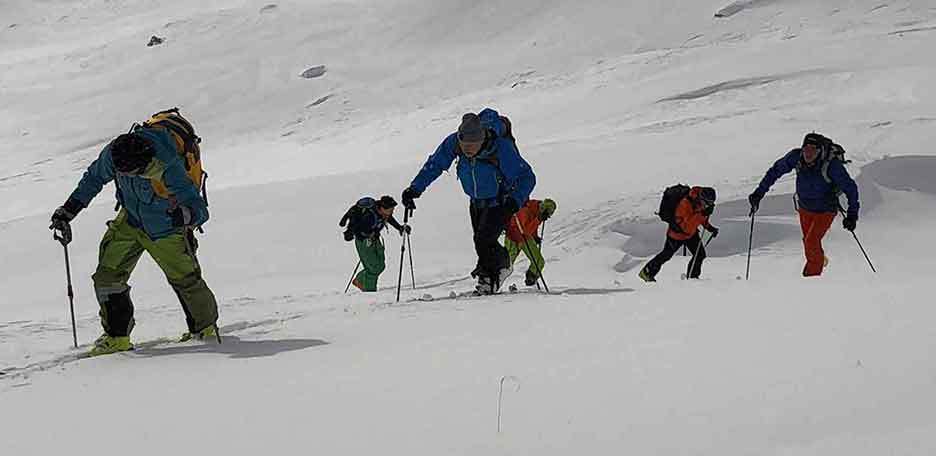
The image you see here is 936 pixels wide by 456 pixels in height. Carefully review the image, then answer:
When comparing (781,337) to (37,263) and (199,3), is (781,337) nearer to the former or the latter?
(37,263)

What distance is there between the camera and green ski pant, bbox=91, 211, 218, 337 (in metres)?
6.27

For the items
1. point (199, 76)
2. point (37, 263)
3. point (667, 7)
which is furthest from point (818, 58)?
point (199, 76)

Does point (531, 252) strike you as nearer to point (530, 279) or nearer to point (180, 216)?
point (530, 279)

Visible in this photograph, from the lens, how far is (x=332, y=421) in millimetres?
3590

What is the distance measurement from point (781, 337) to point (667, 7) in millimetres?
42129

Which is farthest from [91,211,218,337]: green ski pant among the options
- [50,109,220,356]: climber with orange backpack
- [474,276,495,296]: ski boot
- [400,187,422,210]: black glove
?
[474,276,495,296]: ski boot

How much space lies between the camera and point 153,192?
6066 millimetres

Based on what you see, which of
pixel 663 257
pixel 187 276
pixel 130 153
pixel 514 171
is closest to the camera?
pixel 130 153

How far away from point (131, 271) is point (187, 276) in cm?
37

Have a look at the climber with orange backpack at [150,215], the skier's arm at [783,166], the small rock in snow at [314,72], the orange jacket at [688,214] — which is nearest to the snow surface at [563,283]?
the climber with orange backpack at [150,215]

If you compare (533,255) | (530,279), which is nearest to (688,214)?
(530,279)

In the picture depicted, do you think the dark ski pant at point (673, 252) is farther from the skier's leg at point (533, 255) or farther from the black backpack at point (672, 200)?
the skier's leg at point (533, 255)

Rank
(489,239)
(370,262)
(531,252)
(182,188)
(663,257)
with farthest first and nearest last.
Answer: (370,262) → (663,257) → (531,252) → (489,239) → (182,188)

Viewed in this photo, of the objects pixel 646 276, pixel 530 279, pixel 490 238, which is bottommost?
pixel 646 276
